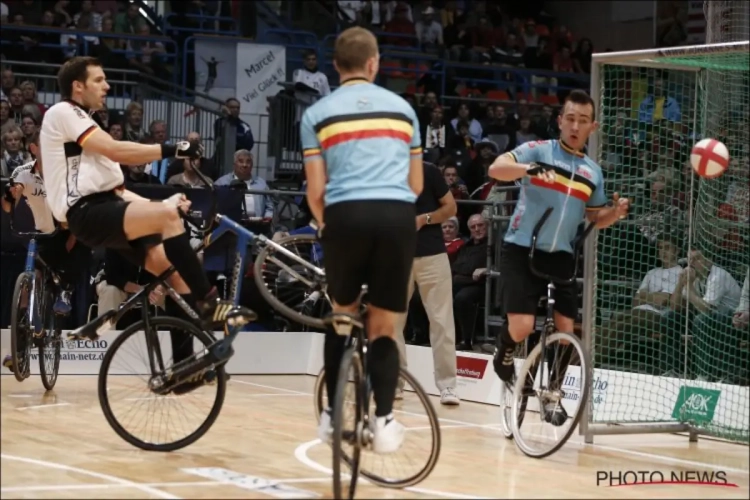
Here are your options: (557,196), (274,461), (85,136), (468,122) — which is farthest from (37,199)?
(468,122)

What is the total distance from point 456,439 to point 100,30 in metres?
12.8

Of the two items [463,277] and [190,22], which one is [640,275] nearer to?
[463,277]

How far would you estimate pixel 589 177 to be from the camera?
Answer: 322 inches

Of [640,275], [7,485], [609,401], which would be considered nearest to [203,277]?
[7,485]

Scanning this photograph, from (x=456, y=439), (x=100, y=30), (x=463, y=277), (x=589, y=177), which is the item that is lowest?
(x=456, y=439)

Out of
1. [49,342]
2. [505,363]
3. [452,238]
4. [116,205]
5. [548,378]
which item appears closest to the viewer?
[116,205]

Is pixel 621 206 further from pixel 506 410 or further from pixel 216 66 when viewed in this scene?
pixel 216 66

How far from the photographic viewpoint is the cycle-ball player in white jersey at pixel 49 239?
10.3m

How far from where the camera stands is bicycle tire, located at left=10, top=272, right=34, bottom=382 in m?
10.0

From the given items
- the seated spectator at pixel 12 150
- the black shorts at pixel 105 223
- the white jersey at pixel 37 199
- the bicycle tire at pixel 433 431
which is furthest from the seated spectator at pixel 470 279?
the bicycle tire at pixel 433 431

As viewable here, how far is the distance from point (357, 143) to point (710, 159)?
280 centimetres

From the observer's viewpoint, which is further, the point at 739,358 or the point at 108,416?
the point at 739,358

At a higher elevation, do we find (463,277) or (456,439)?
(463,277)

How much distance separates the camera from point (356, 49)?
6078 mm
